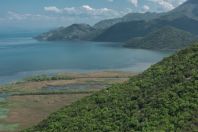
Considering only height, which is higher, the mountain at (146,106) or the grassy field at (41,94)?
the mountain at (146,106)

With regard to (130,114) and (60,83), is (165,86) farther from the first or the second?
(60,83)

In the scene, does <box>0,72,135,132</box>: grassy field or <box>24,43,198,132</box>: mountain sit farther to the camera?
<box>0,72,135,132</box>: grassy field

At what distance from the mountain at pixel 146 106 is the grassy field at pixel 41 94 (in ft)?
77.1

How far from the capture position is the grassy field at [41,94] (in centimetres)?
6612

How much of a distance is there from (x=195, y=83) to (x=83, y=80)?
235ft

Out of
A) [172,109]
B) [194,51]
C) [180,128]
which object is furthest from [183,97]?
[194,51]

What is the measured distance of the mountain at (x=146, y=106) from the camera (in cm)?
3119

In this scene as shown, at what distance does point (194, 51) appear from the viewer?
4431 centimetres

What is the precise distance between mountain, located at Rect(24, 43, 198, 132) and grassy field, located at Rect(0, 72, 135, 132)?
23488 mm

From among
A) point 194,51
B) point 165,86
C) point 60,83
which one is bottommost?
point 60,83

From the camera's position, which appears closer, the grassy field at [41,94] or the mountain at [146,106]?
the mountain at [146,106]

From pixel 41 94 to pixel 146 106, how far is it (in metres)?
54.9

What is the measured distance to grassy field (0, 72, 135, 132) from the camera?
6612 centimetres

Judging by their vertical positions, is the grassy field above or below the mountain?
below
